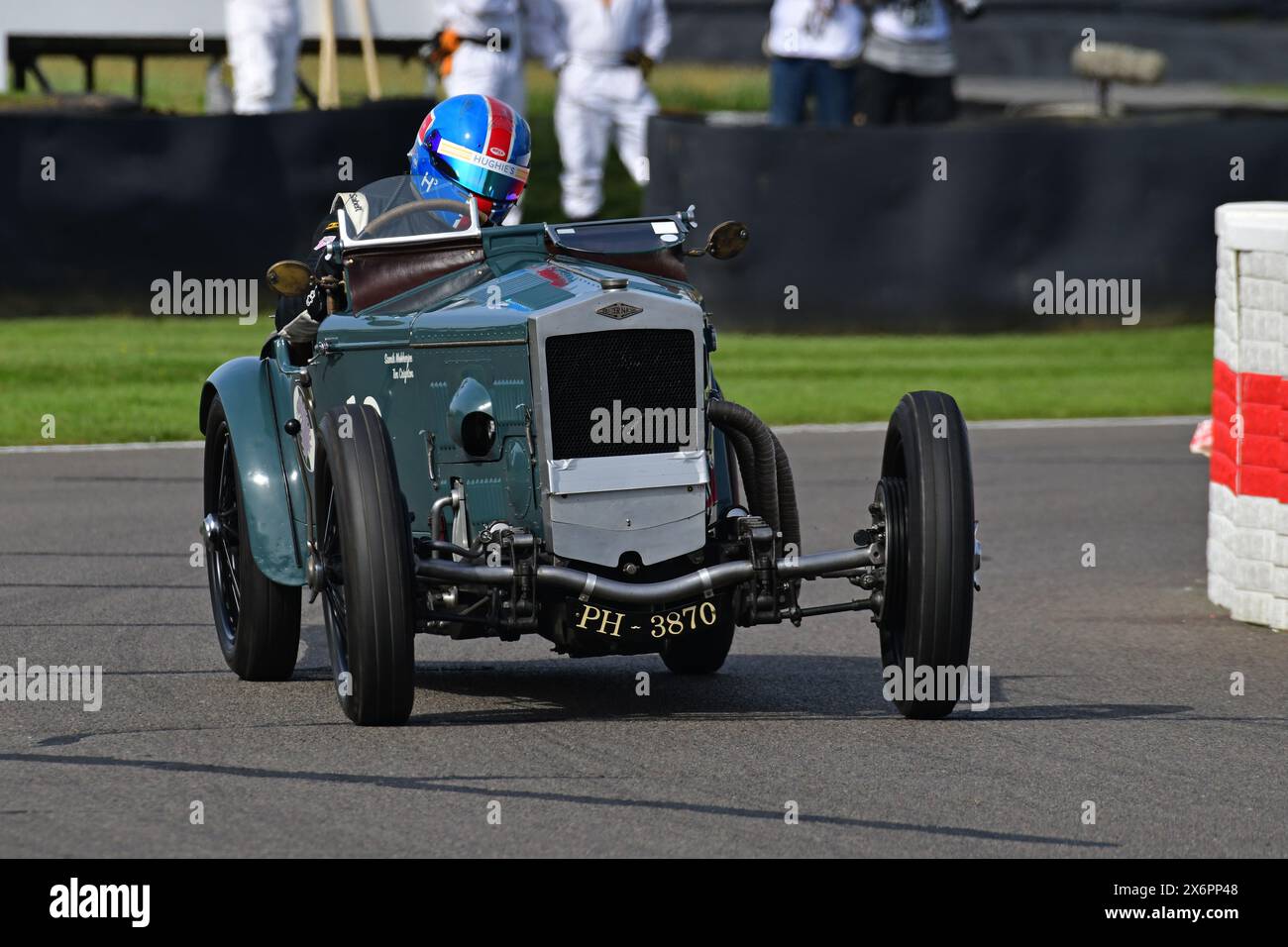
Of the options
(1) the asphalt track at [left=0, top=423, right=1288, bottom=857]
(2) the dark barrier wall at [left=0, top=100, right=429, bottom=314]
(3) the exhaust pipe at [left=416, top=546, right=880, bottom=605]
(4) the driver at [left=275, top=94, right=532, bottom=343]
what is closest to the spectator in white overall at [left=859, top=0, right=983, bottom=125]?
(2) the dark barrier wall at [left=0, top=100, right=429, bottom=314]

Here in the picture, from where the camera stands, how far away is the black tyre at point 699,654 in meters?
7.89

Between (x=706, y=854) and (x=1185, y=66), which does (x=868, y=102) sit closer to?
(x=706, y=854)

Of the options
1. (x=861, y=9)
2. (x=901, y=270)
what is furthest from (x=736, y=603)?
(x=861, y=9)

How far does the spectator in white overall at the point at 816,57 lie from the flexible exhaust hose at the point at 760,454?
11627 millimetres

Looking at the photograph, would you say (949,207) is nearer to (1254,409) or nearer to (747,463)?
(1254,409)

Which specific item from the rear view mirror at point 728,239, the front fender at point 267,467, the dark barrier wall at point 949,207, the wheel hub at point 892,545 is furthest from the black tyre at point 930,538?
the dark barrier wall at point 949,207

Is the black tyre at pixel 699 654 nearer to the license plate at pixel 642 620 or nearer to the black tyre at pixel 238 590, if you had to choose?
the license plate at pixel 642 620

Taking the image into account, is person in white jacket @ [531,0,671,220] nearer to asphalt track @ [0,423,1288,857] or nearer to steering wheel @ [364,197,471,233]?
asphalt track @ [0,423,1288,857]

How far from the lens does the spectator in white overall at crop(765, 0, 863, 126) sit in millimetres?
18516

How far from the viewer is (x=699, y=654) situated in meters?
7.98

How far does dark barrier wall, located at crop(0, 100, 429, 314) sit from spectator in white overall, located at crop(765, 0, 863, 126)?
3.66 metres

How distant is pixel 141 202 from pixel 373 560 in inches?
418

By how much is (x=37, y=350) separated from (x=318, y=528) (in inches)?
402

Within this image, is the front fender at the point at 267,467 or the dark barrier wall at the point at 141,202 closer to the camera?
the front fender at the point at 267,467
